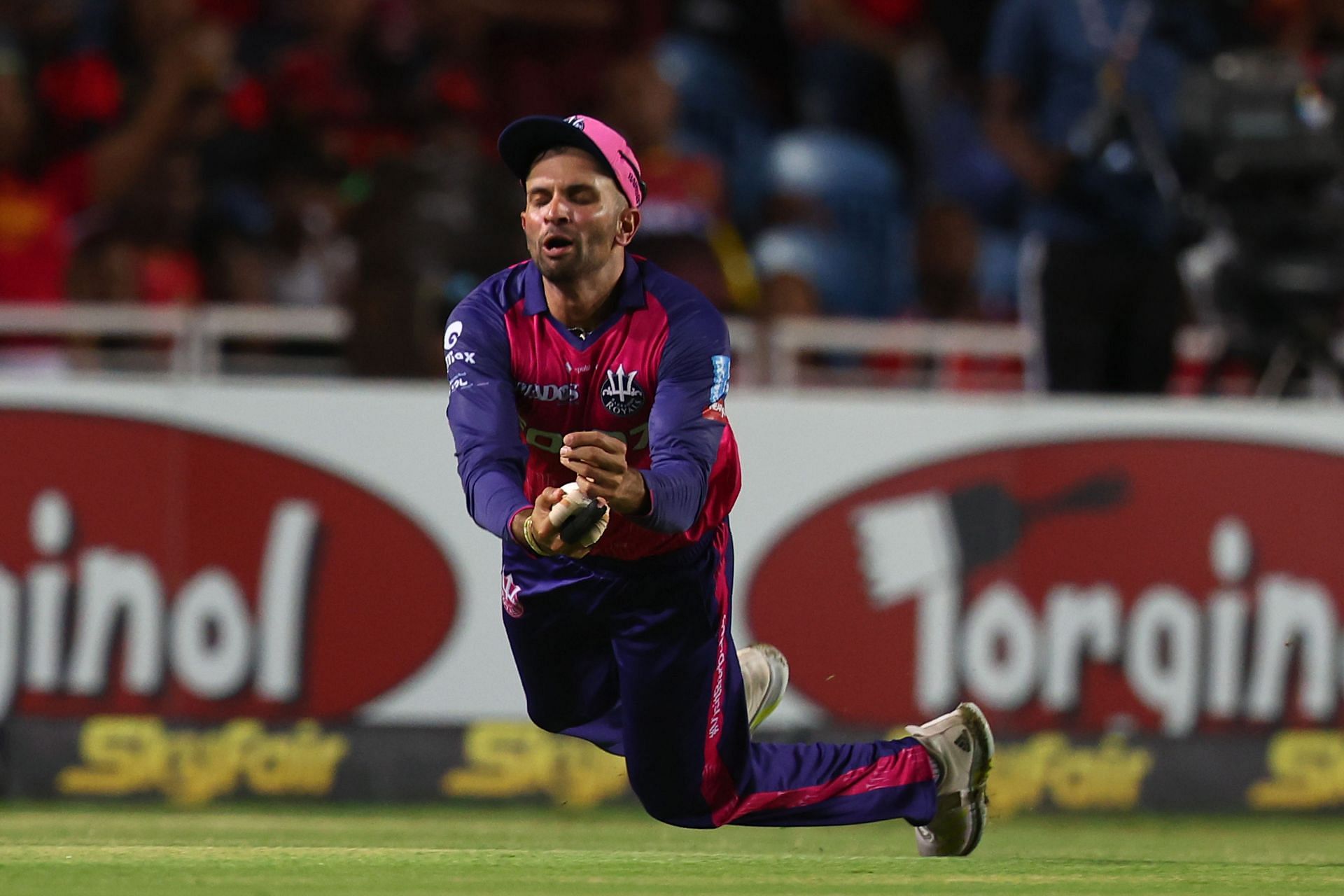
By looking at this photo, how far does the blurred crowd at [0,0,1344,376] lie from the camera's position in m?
10.9

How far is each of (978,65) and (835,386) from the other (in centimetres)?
429

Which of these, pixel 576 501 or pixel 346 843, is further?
pixel 346 843

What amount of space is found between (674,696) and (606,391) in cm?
90

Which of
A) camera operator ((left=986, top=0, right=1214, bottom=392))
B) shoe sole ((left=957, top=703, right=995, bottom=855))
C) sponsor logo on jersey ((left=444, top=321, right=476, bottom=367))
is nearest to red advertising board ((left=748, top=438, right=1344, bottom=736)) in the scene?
camera operator ((left=986, top=0, right=1214, bottom=392))

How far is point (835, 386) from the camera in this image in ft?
37.2

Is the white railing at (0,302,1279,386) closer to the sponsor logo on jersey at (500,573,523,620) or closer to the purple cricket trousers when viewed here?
the purple cricket trousers

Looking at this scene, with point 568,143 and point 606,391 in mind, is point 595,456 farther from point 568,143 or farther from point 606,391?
point 568,143

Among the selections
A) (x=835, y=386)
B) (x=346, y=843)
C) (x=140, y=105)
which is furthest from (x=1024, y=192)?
(x=346, y=843)

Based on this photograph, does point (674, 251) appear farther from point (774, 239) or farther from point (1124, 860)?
point (1124, 860)

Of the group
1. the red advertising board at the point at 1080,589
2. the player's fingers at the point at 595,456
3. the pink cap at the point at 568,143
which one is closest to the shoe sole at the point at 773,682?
the pink cap at the point at 568,143

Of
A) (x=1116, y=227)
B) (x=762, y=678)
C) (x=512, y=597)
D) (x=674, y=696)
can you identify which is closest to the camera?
(x=674, y=696)

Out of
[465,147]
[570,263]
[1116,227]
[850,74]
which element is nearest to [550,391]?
[570,263]

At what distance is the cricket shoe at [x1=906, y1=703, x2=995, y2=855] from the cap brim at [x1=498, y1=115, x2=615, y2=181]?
203cm

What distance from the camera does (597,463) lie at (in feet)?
17.9
